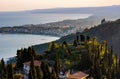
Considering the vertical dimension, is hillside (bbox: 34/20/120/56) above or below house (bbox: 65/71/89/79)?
below

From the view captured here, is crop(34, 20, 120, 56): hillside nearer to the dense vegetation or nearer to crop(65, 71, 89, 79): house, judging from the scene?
the dense vegetation

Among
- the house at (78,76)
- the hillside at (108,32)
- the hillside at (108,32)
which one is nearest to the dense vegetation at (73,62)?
the house at (78,76)

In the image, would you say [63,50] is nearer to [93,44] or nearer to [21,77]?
[93,44]

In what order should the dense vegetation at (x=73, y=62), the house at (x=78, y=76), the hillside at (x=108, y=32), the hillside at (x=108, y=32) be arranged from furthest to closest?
1. the hillside at (x=108, y=32)
2. the hillside at (x=108, y=32)
3. the house at (x=78, y=76)
4. the dense vegetation at (x=73, y=62)

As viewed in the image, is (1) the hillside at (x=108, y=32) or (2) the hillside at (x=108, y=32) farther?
(1) the hillside at (x=108, y=32)

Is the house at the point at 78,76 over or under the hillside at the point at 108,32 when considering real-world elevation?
over

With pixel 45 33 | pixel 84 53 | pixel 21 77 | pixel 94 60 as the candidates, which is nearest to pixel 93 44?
pixel 84 53

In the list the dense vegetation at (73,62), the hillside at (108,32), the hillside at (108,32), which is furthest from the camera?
the hillside at (108,32)

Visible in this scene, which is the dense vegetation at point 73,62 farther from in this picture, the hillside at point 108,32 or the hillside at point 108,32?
the hillside at point 108,32

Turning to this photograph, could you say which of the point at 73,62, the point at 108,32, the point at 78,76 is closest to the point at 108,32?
the point at 108,32

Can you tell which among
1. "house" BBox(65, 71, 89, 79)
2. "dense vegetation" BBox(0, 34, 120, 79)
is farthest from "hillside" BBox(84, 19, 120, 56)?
"house" BBox(65, 71, 89, 79)

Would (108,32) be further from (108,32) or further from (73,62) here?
(73,62)
